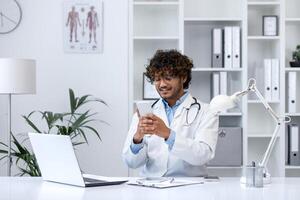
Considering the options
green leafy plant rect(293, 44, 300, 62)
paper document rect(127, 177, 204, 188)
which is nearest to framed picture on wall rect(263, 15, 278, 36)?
green leafy plant rect(293, 44, 300, 62)

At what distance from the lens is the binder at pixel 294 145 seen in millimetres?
4457

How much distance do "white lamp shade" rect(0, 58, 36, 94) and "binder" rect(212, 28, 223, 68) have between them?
145 cm

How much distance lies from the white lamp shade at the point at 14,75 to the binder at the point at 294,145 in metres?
2.05

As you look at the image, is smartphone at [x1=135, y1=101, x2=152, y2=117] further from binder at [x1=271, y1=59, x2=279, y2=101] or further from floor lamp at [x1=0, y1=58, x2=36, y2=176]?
binder at [x1=271, y1=59, x2=279, y2=101]

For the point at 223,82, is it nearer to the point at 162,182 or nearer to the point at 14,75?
the point at 14,75

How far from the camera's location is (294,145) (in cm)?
447

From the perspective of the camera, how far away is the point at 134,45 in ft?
15.5

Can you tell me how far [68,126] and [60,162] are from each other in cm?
205

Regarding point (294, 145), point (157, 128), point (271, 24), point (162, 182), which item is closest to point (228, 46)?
point (271, 24)

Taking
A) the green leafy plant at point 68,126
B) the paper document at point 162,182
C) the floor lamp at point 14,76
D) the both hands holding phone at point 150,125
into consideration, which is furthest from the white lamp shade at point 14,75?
the paper document at point 162,182

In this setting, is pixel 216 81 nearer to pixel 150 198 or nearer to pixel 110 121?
pixel 110 121

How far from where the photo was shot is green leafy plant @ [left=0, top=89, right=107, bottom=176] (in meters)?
4.12

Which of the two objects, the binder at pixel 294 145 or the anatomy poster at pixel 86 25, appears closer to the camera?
the binder at pixel 294 145

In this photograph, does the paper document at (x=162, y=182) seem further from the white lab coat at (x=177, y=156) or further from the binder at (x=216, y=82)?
Result: the binder at (x=216, y=82)
